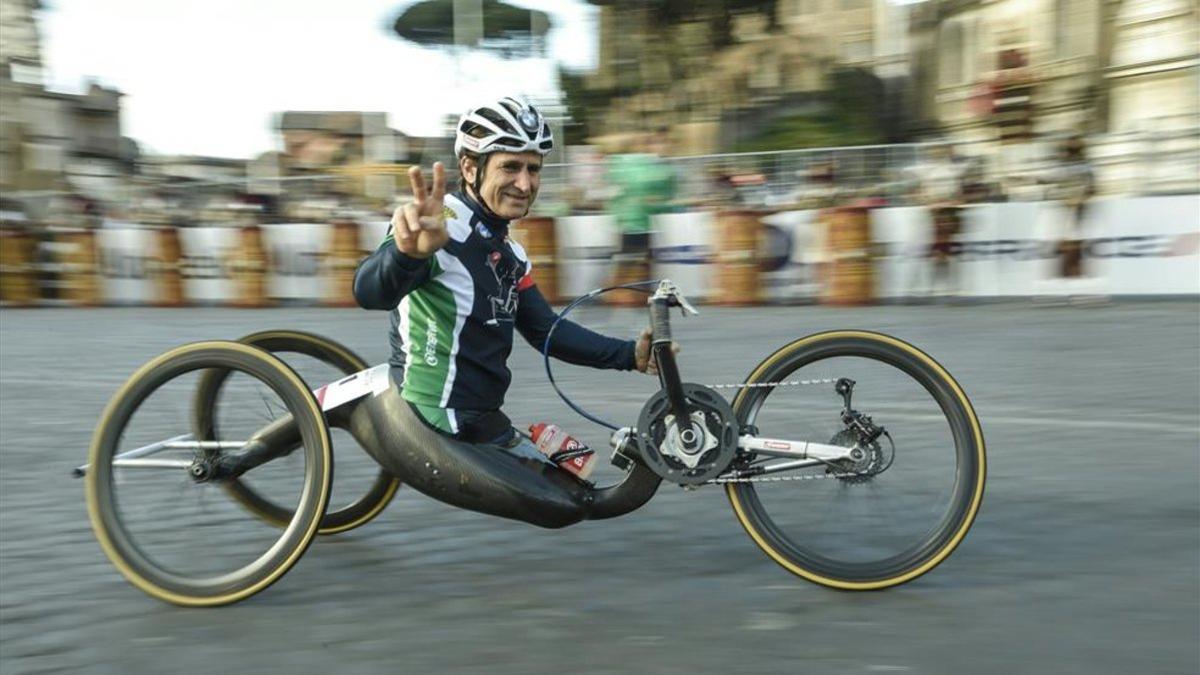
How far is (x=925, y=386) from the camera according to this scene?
167 inches

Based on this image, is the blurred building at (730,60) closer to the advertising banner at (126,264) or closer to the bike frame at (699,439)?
the advertising banner at (126,264)

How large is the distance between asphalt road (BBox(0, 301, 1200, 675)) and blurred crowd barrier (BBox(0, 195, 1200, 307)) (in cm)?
880

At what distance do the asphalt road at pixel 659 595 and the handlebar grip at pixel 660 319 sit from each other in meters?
0.75

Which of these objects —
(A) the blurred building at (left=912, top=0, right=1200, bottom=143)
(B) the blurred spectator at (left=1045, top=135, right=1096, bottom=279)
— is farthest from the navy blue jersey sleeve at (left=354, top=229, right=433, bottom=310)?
(A) the blurred building at (left=912, top=0, right=1200, bottom=143)

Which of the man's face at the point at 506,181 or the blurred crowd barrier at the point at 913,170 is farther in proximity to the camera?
the blurred crowd barrier at the point at 913,170

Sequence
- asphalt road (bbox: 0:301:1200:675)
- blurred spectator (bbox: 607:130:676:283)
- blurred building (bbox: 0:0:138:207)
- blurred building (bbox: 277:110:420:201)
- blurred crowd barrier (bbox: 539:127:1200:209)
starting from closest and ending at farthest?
1. asphalt road (bbox: 0:301:1200:675)
2. blurred spectator (bbox: 607:130:676:283)
3. blurred crowd barrier (bbox: 539:127:1200:209)
4. blurred building (bbox: 277:110:420:201)
5. blurred building (bbox: 0:0:138:207)

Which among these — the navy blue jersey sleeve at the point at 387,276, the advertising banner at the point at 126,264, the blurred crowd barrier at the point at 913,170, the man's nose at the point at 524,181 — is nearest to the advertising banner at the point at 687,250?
the blurred crowd barrier at the point at 913,170

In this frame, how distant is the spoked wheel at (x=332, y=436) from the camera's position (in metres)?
4.62

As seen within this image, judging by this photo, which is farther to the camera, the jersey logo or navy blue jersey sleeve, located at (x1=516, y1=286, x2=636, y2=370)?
navy blue jersey sleeve, located at (x1=516, y1=286, x2=636, y2=370)

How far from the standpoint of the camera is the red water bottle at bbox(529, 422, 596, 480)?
4.53 metres

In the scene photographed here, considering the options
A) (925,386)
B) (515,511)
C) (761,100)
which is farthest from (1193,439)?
(761,100)

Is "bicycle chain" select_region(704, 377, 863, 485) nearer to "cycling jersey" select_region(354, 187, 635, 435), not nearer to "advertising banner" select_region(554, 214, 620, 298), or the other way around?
"cycling jersey" select_region(354, 187, 635, 435)

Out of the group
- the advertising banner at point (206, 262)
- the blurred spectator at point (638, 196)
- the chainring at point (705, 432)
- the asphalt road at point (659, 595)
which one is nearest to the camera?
the asphalt road at point (659, 595)

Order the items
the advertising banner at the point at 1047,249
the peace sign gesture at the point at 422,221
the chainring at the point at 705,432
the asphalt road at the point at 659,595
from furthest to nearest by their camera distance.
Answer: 1. the advertising banner at the point at 1047,249
2. the chainring at the point at 705,432
3. the peace sign gesture at the point at 422,221
4. the asphalt road at the point at 659,595
